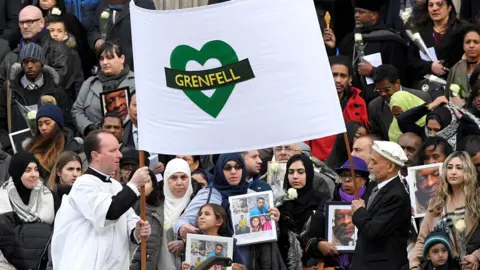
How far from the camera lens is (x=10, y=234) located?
18500 mm

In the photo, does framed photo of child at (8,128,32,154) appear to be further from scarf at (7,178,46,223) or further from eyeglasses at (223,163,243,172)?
eyeglasses at (223,163,243,172)

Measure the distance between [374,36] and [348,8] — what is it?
2895 mm

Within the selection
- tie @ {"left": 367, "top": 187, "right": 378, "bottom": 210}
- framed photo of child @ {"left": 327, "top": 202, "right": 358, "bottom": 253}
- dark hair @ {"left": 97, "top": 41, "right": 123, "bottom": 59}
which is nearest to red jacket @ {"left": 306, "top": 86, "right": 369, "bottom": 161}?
dark hair @ {"left": 97, "top": 41, "right": 123, "bottom": 59}

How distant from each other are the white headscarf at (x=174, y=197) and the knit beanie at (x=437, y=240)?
2.85m

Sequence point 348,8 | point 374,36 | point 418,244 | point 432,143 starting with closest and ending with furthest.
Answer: point 418,244
point 432,143
point 374,36
point 348,8

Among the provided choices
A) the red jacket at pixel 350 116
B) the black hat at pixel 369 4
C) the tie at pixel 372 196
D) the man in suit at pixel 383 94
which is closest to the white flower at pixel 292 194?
the tie at pixel 372 196

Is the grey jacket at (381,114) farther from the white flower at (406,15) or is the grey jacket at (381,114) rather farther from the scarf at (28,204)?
the scarf at (28,204)

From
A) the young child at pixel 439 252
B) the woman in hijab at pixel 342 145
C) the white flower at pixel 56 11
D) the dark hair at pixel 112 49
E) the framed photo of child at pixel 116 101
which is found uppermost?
the white flower at pixel 56 11

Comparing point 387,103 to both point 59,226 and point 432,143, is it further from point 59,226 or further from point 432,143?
point 59,226

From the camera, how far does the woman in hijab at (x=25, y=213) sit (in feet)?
60.7

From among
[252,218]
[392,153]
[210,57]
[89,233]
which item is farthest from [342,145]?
[89,233]

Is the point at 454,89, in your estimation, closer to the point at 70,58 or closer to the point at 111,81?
the point at 111,81

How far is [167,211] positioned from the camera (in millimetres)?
18844

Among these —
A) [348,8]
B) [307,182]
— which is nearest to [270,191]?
[307,182]
